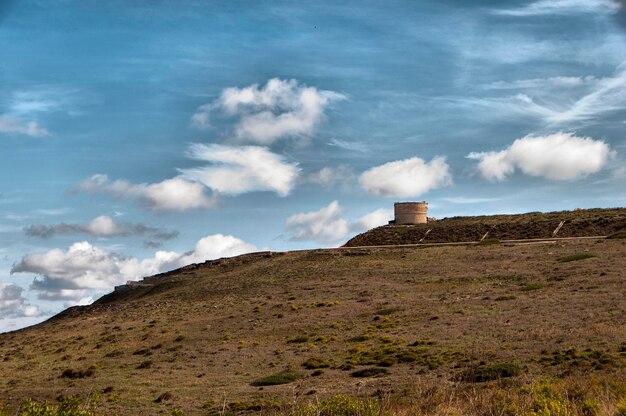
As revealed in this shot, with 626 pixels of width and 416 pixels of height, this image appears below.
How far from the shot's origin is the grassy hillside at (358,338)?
2614 cm

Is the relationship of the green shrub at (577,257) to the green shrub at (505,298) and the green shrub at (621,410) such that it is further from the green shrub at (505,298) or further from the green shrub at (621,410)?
the green shrub at (621,410)

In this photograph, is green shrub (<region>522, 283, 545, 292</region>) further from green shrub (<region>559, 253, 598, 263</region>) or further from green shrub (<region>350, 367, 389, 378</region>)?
green shrub (<region>350, 367, 389, 378</region>)

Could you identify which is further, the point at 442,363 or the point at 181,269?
the point at 181,269

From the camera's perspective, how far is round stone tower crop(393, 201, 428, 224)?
318 feet

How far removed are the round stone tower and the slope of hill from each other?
7.58ft

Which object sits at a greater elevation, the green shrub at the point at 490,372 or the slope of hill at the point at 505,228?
the slope of hill at the point at 505,228

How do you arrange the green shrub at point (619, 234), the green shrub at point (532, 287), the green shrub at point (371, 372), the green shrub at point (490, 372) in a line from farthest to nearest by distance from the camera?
the green shrub at point (619, 234), the green shrub at point (532, 287), the green shrub at point (371, 372), the green shrub at point (490, 372)

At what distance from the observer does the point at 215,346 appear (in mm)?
44469

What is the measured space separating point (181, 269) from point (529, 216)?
47.5m

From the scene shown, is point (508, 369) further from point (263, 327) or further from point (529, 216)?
point (529, 216)

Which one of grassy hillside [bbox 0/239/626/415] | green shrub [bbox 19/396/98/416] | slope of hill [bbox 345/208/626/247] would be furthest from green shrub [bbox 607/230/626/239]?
green shrub [bbox 19/396/98/416]

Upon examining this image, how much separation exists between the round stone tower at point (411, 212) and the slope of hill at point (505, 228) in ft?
7.58

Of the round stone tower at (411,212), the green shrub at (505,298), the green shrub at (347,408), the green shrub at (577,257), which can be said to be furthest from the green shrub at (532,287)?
the round stone tower at (411,212)

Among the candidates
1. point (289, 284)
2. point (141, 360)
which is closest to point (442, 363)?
point (141, 360)
